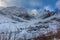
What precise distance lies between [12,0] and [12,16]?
411 mm

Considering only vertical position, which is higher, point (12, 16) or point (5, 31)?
point (12, 16)

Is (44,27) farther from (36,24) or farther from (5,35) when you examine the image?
(5,35)

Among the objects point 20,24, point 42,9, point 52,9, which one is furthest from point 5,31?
point 52,9

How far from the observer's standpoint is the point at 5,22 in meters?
3.52

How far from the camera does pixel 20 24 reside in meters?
3.54

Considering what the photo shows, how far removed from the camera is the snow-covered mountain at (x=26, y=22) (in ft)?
11.5

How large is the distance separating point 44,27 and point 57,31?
33 cm

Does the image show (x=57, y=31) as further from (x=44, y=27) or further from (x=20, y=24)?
(x=20, y=24)

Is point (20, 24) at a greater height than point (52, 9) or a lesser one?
lesser

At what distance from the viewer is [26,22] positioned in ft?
11.6

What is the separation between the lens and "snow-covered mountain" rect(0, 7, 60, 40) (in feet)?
11.5

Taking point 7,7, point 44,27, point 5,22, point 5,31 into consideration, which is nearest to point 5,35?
point 5,31

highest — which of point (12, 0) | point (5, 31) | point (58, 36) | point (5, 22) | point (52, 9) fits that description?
point (12, 0)

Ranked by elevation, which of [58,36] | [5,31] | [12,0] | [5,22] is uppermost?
[12,0]
